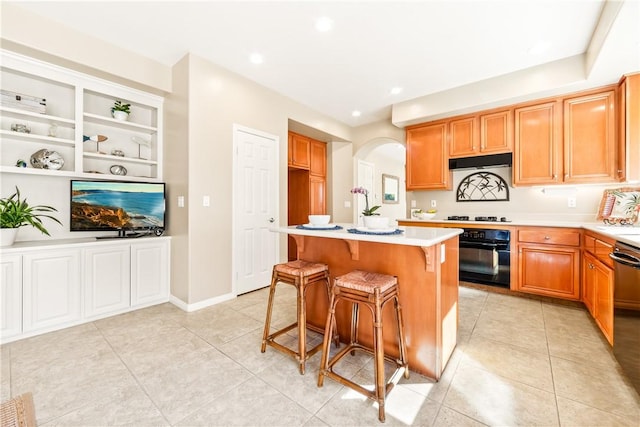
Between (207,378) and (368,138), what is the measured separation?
4.69 metres

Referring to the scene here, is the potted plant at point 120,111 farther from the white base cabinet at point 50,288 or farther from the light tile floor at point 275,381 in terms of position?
the light tile floor at point 275,381

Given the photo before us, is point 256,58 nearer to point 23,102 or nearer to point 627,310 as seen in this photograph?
point 23,102

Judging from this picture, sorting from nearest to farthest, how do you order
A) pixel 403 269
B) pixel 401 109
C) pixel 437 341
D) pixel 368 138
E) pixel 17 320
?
pixel 437 341, pixel 403 269, pixel 17 320, pixel 401 109, pixel 368 138

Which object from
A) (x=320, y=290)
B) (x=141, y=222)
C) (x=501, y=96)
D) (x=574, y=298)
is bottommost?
(x=574, y=298)

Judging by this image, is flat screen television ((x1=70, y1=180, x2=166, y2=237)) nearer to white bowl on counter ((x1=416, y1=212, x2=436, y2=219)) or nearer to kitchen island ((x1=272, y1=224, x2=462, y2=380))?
kitchen island ((x1=272, y1=224, x2=462, y2=380))

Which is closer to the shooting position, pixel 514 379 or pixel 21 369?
pixel 514 379

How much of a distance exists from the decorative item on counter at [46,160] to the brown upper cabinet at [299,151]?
2999mm

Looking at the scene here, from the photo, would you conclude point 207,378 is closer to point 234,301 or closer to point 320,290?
point 320,290

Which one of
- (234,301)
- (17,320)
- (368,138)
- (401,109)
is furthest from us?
(368,138)

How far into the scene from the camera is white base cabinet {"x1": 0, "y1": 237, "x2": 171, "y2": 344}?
223 centimetres

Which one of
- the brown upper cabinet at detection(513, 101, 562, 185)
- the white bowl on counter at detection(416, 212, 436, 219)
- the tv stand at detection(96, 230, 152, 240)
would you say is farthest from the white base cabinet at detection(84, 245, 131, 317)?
the brown upper cabinet at detection(513, 101, 562, 185)

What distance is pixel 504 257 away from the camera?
3.28 meters

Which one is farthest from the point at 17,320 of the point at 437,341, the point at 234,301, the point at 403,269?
the point at 437,341

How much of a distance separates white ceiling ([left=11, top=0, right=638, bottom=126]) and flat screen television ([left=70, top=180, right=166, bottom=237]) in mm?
1498
